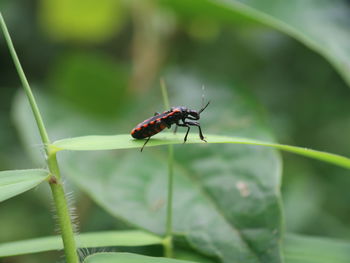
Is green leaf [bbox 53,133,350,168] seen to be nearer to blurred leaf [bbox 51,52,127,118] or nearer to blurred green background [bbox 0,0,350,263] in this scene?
blurred green background [bbox 0,0,350,263]

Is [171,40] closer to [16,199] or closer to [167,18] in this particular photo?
[167,18]

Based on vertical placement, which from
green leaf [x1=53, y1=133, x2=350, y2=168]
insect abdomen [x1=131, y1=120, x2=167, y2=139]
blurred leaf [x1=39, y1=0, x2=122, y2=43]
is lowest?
green leaf [x1=53, y1=133, x2=350, y2=168]

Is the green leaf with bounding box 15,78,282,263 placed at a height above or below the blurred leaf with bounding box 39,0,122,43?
below

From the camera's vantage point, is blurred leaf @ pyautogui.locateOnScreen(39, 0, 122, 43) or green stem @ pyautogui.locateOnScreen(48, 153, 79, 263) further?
blurred leaf @ pyautogui.locateOnScreen(39, 0, 122, 43)

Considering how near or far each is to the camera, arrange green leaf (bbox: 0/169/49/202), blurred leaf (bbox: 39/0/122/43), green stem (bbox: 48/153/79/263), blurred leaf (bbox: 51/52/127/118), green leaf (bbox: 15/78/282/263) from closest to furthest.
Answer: green leaf (bbox: 0/169/49/202) < green stem (bbox: 48/153/79/263) < green leaf (bbox: 15/78/282/263) < blurred leaf (bbox: 51/52/127/118) < blurred leaf (bbox: 39/0/122/43)

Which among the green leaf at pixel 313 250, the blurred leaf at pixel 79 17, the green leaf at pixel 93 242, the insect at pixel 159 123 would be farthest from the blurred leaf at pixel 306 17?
the green leaf at pixel 93 242

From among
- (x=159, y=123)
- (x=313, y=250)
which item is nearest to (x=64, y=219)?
(x=159, y=123)

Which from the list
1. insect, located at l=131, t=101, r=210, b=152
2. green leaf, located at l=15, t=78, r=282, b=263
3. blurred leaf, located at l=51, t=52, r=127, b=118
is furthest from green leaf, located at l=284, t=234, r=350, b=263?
blurred leaf, located at l=51, t=52, r=127, b=118

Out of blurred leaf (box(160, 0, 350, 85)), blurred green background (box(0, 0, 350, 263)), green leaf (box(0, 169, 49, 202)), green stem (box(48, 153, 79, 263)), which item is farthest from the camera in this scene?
blurred green background (box(0, 0, 350, 263))
